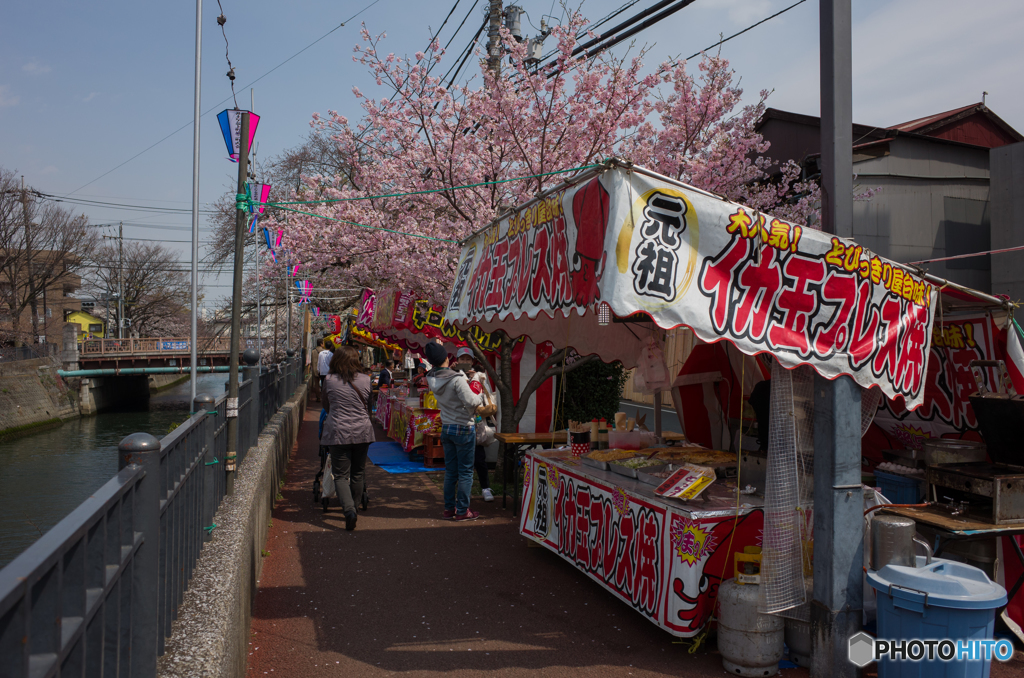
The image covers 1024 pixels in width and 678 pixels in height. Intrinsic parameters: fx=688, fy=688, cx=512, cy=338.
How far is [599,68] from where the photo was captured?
9664mm

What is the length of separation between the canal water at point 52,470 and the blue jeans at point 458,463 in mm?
3081

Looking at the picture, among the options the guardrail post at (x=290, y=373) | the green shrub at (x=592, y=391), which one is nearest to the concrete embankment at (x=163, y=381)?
the guardrail post at (x=290, y=373)

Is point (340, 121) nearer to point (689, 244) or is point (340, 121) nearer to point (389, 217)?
point (389, 217)

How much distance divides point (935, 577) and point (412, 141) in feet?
28.7

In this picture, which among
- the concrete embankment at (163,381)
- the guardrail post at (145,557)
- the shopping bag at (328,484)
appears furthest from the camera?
the concrete embankment at (163,381)

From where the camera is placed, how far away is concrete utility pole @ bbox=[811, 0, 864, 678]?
4.20m

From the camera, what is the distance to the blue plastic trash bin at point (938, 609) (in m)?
3.64

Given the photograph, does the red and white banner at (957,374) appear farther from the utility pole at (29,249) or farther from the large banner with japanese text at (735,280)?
the utility pole at (29,249)

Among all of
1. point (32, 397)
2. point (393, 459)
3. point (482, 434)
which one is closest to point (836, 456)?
point (482, 434)

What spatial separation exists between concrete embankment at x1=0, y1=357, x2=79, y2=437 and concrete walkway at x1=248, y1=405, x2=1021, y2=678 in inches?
1056

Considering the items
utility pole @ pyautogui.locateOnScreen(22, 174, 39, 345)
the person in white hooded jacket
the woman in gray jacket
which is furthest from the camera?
utility pole @ pyautogui.locateOnScreen(22, 174, 39, 345)

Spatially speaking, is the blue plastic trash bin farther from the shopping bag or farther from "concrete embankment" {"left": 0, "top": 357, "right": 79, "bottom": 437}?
"concrete embankment" {"left": 0, "top": 357, "right": 79, "bottom": 437}

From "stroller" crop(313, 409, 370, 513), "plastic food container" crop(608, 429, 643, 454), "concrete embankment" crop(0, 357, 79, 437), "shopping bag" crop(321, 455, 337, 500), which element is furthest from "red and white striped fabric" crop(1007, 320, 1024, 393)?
"concrete embankment" crop(0, 357, 79, 437)

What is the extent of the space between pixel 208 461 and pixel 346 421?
2.87 m
